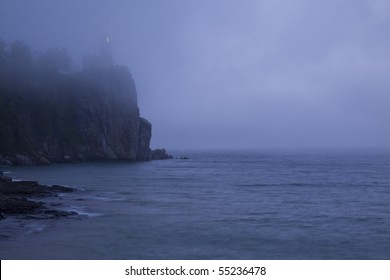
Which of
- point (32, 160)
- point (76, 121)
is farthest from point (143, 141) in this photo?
point (32, 160)

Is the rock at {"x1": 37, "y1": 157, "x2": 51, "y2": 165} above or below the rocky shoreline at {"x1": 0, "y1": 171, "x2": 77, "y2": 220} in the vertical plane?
above

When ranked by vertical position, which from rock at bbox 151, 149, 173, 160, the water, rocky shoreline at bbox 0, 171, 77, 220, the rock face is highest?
the rock face

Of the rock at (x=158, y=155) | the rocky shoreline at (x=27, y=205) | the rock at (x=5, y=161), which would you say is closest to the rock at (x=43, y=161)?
the rock at (x=5, y=161)

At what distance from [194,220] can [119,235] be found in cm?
723

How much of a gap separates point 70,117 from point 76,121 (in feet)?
7.26

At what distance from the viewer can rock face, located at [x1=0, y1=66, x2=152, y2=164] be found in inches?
4793

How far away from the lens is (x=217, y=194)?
52.5 m

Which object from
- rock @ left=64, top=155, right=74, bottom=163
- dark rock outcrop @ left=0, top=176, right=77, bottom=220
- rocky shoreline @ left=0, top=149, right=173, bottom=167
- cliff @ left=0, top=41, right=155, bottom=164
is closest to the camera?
dark rock outcrop @ left=0, top=176, right=77, bottom=220

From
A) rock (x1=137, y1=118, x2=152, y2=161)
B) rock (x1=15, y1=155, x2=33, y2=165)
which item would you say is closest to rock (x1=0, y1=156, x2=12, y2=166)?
rock (x1=15, y1=155, x2=33, y2=165)

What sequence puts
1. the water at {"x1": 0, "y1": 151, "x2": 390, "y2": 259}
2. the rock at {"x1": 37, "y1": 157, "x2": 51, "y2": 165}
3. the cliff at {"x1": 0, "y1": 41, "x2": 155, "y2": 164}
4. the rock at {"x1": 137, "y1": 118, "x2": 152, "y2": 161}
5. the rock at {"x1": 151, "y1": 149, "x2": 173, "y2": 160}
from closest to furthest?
the water at {"x1": 0, "y1": 151, "x2": 390, "y2": 259} → the rock at {"x1": 37, "y1": 157, "x2": 51, "y2": 165} → the cliff at {"x1": 0, "y1": 41, "x2": 155, "y2": 164} → the rock at {"x1": 137, "y1": 118, "x2": 152, "y2": 161} → the rock at {"x1": 151, "y1": 149, "x2": 173, "y2": 160}

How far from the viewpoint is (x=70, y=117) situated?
452 ft

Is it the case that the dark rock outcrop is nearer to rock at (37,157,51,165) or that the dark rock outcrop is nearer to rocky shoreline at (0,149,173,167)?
rocky shoreline at (0,149,173,167)

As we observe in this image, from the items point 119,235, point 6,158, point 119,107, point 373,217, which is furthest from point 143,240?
point 119,107

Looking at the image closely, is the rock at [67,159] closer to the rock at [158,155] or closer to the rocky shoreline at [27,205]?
the rock at [158,155]
